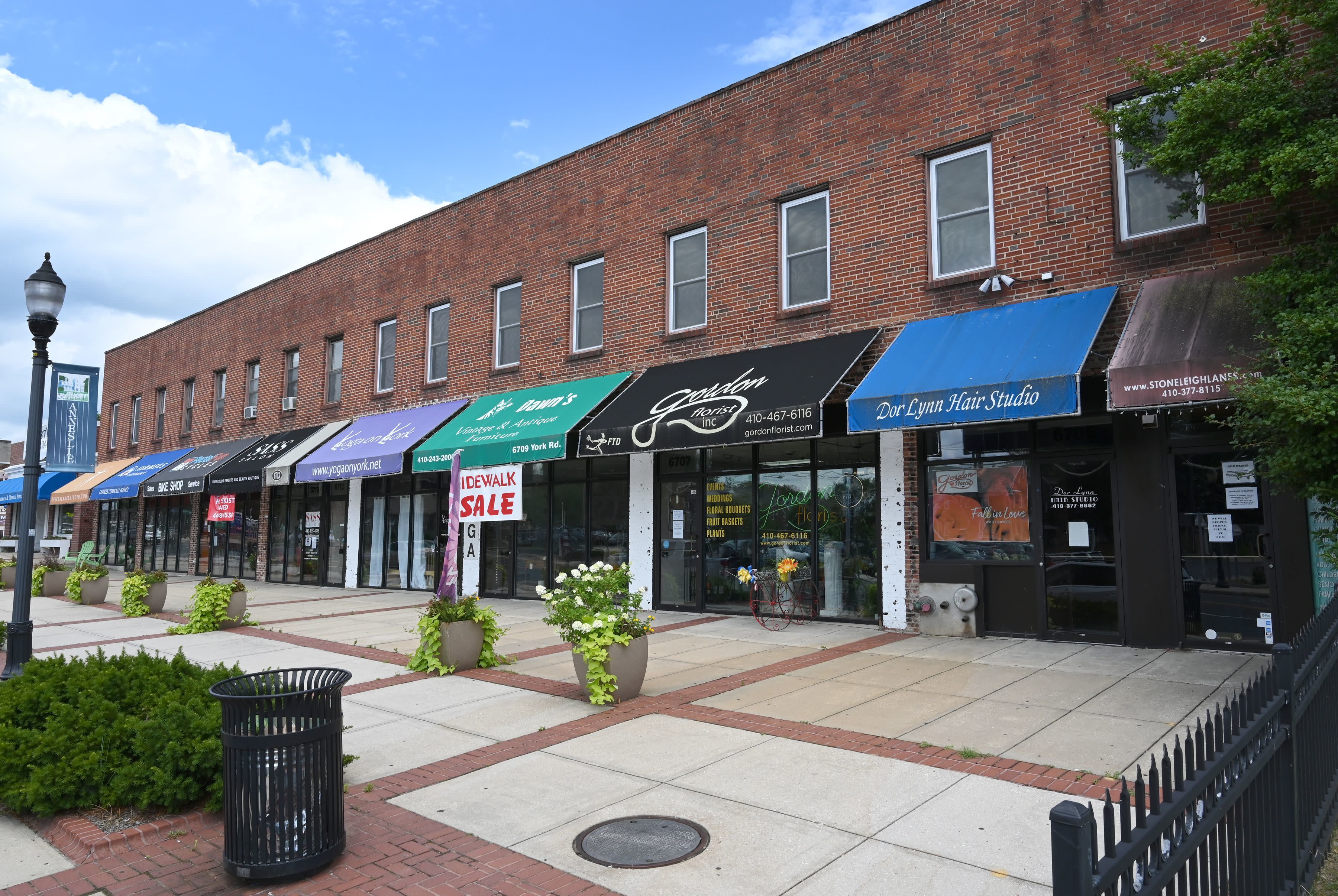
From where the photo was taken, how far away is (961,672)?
8898 millimetres

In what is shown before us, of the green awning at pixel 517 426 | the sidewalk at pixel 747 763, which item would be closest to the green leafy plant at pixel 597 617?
the sidewalk at pixel 747 763

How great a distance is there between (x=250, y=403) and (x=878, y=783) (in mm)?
24204

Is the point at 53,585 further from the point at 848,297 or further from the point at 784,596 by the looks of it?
the point at 848,297

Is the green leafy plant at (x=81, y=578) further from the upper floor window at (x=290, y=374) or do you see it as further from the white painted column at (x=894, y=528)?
the white painted column at (x=894, y=528)

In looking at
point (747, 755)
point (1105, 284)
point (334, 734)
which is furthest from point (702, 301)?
point (334, 734)

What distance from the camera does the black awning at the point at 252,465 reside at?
21359 mm

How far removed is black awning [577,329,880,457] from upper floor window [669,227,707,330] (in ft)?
2.69

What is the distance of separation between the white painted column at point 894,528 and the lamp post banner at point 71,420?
31.1ft

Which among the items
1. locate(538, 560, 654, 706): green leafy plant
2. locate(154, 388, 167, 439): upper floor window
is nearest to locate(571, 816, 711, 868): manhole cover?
locate(538, 560, 654, 706): green leafy plant

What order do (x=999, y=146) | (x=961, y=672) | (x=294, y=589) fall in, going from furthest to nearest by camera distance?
(x=294, y=589)
(x=999, y=146)
(x=961, y=672)

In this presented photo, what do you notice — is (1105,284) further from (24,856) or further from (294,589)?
(294,589)

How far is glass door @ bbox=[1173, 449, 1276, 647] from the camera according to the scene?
9188 millimetres

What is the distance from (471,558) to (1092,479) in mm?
12102

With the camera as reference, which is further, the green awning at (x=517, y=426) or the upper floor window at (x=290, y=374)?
the upper floor window at (x=290, y=374)
